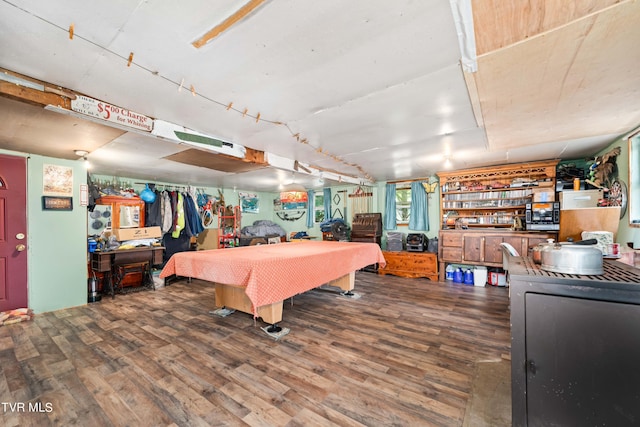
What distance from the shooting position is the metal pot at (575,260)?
4.11ft

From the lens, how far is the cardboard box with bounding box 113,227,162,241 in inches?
188

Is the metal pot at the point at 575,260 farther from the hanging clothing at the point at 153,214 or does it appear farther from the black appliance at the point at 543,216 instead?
the hanging clothing at the point at 153,214

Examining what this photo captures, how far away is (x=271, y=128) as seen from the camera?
294 cm

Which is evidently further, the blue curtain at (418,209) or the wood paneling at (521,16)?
the blue curtain at (418,209)

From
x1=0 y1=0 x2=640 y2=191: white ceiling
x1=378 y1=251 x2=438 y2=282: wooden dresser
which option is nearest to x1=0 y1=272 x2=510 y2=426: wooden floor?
x1=378 y1=251 x2=438 y2=282: wooden dresser

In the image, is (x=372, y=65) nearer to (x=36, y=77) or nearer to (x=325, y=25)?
(x=325, y=25)

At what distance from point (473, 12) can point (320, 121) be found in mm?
1638

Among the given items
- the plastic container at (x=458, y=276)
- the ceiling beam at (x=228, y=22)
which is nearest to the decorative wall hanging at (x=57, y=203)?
the ceiling beam at (x=228, y=22)

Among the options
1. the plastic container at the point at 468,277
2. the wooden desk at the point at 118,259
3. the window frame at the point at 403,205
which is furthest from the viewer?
the window frame at the point at 403,205

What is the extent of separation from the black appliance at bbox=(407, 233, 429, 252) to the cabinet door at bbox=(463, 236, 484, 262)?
901mm

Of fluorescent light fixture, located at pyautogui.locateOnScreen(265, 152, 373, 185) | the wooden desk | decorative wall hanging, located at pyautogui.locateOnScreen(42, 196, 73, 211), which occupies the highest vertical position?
fluorescent light fixture, located at pyautogui.locateOnScreen(265, 152, 373, 185)

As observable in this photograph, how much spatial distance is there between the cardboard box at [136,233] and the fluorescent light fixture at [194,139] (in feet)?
10.3

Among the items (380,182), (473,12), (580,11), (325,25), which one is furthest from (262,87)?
(380,182)

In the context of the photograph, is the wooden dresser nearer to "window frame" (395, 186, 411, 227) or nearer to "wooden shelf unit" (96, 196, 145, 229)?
"window frame" (395, 186, 411, 227)
